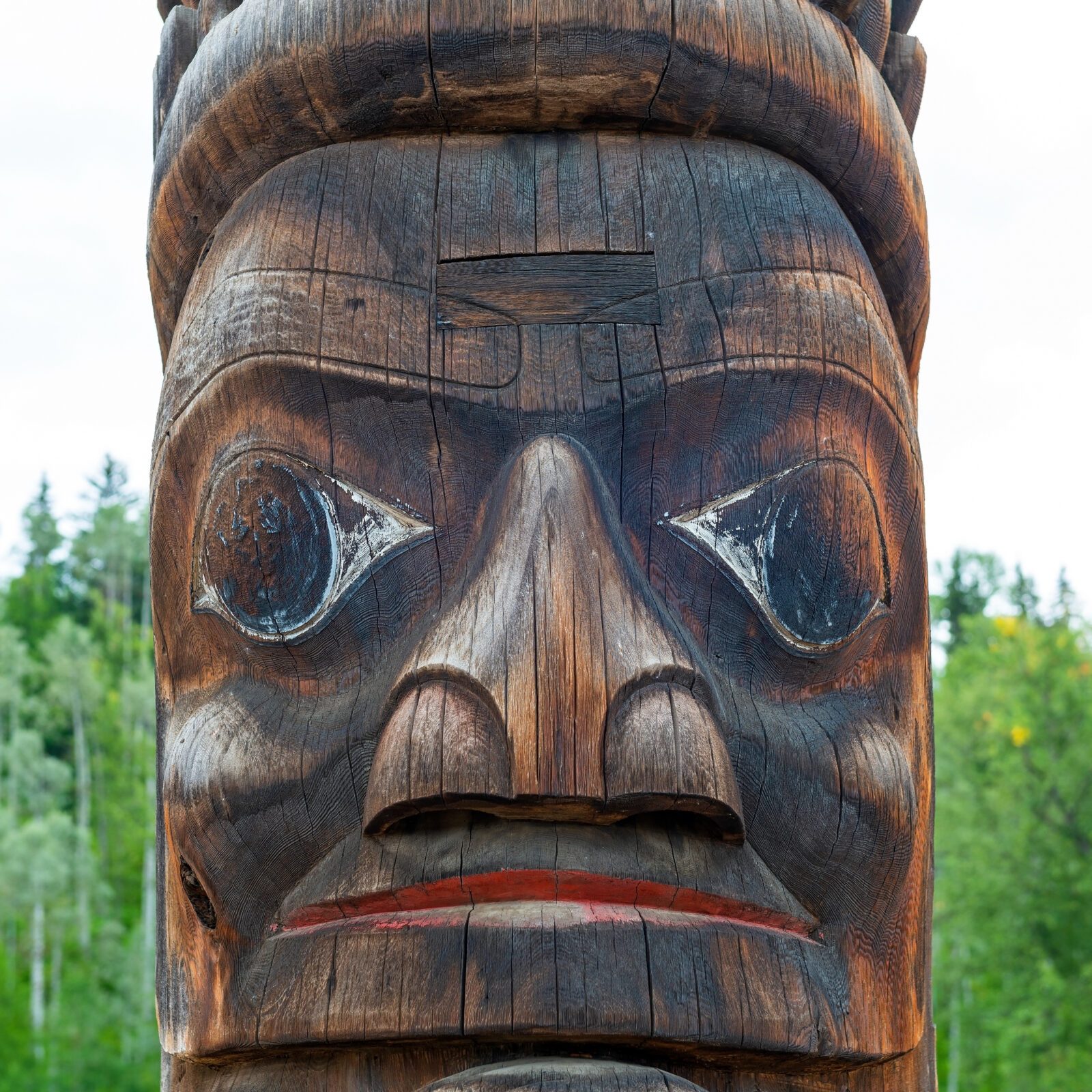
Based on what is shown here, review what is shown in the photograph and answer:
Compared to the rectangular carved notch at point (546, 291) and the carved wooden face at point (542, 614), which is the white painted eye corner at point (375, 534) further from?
the rectangular carved notch at point (546, 291)

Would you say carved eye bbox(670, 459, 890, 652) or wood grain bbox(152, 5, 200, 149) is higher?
wood grain bbox(152, 5, 200, 149)

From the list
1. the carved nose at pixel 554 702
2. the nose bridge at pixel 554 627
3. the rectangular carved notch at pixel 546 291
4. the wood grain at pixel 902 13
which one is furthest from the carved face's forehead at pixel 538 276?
the wood grain at pixel 902 13

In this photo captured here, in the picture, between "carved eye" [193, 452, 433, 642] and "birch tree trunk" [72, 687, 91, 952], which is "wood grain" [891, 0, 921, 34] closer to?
"carved eye" [193, 452, 433, 642]

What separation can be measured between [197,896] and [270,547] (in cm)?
55

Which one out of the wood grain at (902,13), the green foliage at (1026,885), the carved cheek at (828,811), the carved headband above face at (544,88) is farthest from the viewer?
the green foliage at (1026,885)

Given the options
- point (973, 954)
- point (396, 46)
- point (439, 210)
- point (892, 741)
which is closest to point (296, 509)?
point (439, 210)

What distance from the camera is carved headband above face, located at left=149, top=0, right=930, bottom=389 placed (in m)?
2.44

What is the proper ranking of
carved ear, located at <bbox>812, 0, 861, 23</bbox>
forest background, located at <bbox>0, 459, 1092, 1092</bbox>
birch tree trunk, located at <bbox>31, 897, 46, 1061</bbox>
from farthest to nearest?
birch tree trunk, located at <bbox>31, 897, 46, 1061</bbox>, forest background, located at <bbox>0, 459, 1092, 1092</bbox>, carved ear, located at <bbox>812, 0, 861, 23</bbox>

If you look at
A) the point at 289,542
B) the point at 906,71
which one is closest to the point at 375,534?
the point at 289,542

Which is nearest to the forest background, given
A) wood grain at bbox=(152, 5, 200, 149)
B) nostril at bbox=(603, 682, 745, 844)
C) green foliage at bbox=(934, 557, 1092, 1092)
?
green foliage at bbox=(934, 557, 1092, 1092)

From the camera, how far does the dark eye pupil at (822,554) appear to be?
230 cm

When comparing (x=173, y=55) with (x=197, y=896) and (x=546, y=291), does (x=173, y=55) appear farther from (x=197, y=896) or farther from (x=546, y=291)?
(x=197, y=896)

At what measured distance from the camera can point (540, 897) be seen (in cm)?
197

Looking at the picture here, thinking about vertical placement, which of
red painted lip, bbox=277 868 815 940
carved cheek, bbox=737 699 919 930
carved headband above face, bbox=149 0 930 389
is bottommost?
red painted lip, bbox=277 868 815 940
